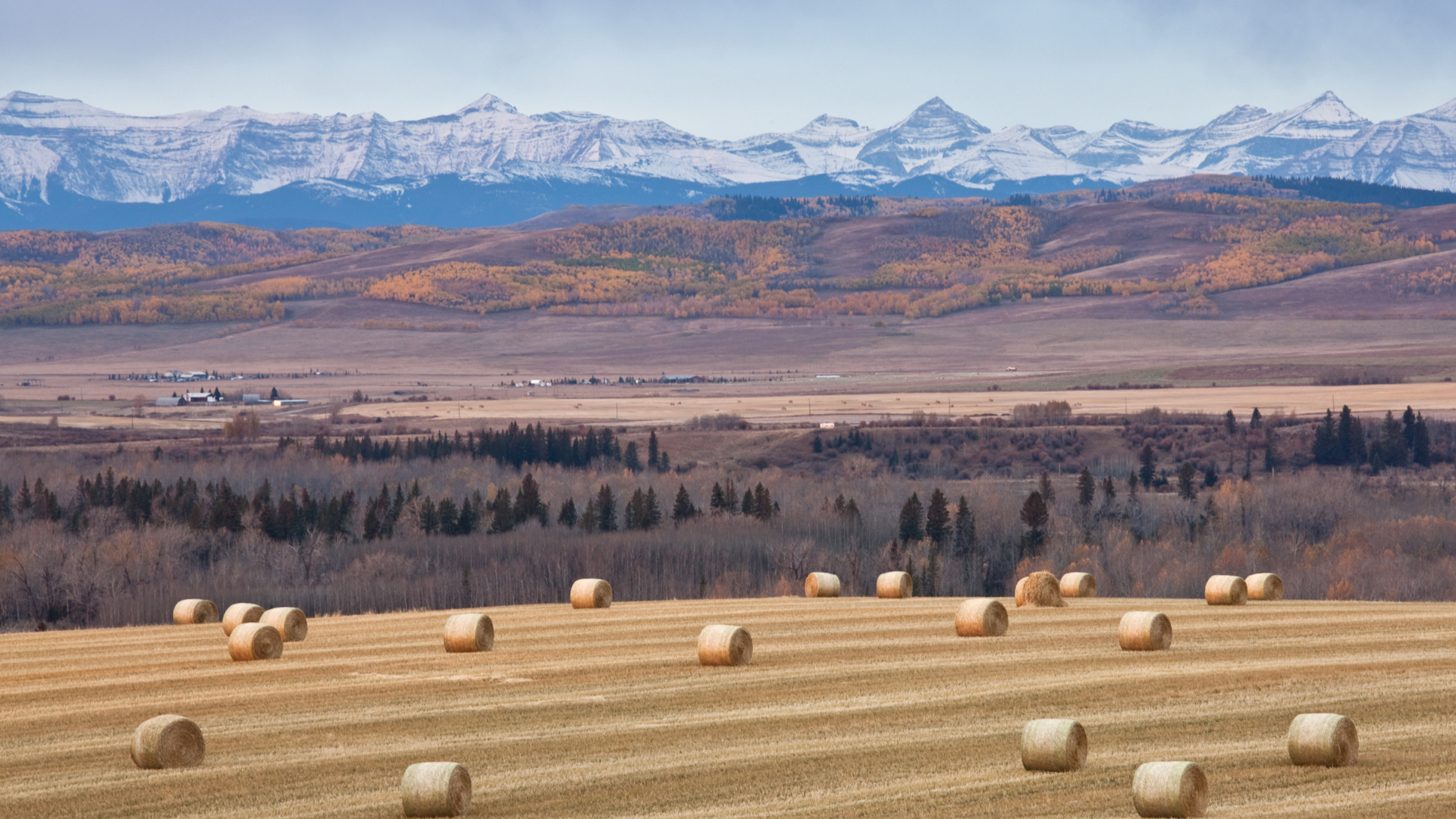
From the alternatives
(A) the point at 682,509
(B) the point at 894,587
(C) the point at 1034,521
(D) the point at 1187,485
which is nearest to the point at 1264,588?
(B) the point at 894,587

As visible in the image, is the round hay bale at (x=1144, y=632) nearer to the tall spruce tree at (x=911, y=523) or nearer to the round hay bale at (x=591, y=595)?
the round hay bale at (x=591, y=595)

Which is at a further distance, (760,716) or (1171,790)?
(760,716)

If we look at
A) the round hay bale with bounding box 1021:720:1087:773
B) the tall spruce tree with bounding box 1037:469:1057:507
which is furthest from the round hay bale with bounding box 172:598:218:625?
the tall spruce tree with bounding box 1037:469:1057:507

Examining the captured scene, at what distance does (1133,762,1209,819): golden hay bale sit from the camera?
16250 mm

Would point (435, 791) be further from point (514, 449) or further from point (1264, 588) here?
point (514, 449)

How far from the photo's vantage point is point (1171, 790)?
1625 centimetres

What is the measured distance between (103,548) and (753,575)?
104ft

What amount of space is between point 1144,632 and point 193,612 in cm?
2394

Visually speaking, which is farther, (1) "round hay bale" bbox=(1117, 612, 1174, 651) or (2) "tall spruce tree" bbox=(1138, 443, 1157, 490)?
(2) "tall spruce tree" bbox=(1138, 443, 1157, 490)

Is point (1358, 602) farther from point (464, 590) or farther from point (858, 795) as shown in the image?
point (464, 590)

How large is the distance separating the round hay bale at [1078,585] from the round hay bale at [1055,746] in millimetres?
21182

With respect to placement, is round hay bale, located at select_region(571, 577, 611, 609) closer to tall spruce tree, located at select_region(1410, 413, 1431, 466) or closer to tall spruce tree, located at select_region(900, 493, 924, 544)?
tall spruce tree, located at select_region(900, 493, 924, 544)

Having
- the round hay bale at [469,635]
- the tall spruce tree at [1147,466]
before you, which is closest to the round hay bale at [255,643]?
the round hay bale at [469,635]

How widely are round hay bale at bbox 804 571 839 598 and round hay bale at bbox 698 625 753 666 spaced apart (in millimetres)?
15061
